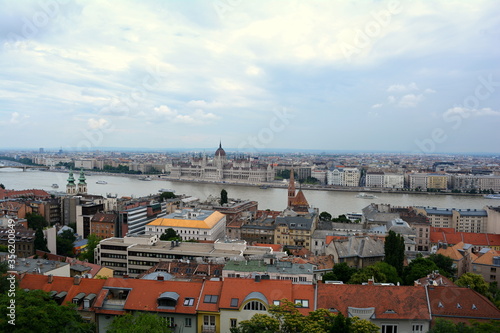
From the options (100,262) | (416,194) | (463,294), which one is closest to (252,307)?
(463,294)

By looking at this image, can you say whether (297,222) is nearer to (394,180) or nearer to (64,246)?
(64,246)

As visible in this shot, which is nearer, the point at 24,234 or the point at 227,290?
the point at 227,290

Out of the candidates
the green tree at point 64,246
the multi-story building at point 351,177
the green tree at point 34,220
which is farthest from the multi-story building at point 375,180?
the green tree at point 64,246

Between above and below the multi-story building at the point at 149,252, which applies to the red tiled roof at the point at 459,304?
above

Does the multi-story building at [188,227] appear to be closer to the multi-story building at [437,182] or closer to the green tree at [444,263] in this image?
the green tree at [444,263]

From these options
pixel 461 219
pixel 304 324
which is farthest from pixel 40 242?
pixel 461 219

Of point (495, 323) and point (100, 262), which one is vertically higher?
point (495, 323)

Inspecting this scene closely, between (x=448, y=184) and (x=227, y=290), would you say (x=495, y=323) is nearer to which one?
(x=227, y=290)
